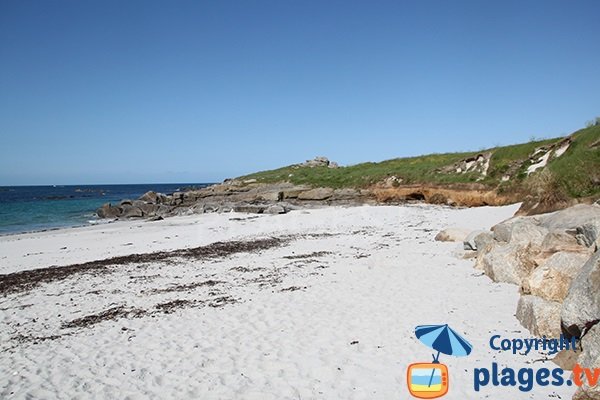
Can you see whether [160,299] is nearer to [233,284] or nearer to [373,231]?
[233,284]

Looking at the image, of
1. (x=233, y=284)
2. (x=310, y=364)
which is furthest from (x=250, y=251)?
(x=310, y=364)

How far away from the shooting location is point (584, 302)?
231 inches

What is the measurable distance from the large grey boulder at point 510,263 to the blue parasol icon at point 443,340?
10.7 ft

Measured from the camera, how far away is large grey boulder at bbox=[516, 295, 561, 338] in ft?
23.1

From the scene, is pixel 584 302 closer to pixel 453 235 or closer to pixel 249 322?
pixel 249 322

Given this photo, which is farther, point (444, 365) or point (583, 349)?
point (444, 365)

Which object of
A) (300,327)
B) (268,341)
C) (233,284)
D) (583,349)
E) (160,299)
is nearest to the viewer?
(583,349)

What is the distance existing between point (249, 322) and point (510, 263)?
22.6 ft

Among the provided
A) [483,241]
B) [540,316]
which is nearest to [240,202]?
[483,241]

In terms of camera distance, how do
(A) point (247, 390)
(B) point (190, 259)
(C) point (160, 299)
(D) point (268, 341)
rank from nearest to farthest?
(A) point (247, 390) < (D) point (268, 341) < (C) point (160, 299) < (B) point (190, 259)

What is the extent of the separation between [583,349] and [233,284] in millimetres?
9304

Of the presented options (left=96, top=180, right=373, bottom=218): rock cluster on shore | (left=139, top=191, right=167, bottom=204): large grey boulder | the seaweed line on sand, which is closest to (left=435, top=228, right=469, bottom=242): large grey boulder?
the seaweed line on sand

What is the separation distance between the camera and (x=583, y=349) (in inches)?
219

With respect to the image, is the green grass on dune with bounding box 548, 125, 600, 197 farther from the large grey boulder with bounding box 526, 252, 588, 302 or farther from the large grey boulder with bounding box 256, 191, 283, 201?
the large grey boulder with bounding box 256, 191, 283, 201
